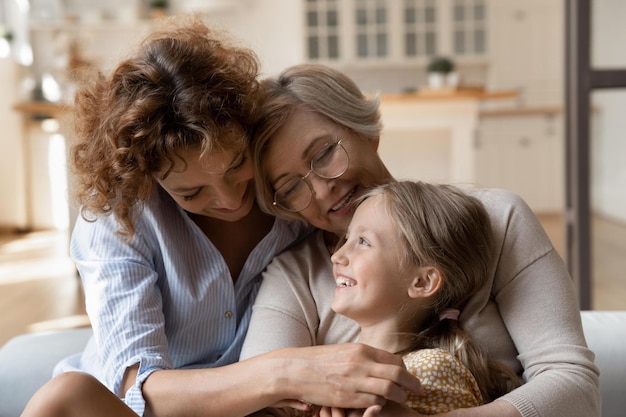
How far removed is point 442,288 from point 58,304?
3.43 m

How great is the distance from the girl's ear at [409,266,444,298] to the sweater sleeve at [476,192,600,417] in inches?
5.5

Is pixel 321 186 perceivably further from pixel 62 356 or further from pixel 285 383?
pixel 62 356

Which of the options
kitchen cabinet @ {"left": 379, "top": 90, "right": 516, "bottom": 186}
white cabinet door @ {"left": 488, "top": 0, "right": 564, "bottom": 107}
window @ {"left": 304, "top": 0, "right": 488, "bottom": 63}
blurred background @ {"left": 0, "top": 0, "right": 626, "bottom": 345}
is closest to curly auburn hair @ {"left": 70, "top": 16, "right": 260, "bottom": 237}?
blurred background @ {"left": 0, "top": 0, "right": 626, "bottom": 345}

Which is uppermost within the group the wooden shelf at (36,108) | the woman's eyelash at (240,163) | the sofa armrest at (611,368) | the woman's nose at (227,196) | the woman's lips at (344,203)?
the woman's eyelash at (240,163)

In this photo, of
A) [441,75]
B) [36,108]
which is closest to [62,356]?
[441,75]

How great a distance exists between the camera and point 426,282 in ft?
5.10

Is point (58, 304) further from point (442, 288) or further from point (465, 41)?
point (465, 41)

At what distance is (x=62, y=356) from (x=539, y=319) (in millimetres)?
1178

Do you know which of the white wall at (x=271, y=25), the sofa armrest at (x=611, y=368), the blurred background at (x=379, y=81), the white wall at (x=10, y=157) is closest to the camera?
the sofa armrest at (x=611, y=368)

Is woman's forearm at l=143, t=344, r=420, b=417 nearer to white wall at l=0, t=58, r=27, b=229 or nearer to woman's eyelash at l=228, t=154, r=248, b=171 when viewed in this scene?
woman's eyelash at l=228, t=154, r=248, b=171

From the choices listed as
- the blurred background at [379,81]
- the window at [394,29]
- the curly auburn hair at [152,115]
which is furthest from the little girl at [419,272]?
the window at [394,29]

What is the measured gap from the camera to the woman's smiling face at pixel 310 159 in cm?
168

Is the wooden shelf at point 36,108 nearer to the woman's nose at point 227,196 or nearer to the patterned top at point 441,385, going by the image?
→ the woman's nose at point 227,196

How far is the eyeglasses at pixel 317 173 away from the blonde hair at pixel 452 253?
5.4 inches
